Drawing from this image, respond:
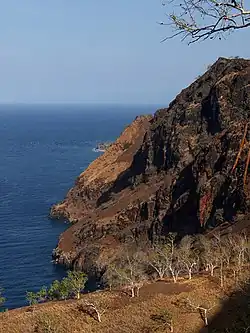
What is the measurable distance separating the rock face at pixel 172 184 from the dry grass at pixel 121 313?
20.1 meters

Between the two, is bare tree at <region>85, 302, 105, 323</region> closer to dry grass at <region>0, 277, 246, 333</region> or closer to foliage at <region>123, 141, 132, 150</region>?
dry grass at <region>0, 277, 246, 333</region>

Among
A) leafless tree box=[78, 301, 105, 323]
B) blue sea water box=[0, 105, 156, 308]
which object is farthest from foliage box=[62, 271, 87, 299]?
blue sea water box=[0, 105, 156, 308]

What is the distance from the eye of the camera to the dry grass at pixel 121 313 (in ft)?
84.5

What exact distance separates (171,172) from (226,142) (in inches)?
614

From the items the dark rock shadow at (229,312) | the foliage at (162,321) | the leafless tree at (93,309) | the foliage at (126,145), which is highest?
the foliage at (126,145)

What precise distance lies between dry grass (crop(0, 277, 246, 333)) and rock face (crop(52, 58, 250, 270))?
66.1 feet

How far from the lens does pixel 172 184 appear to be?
70.2 meters

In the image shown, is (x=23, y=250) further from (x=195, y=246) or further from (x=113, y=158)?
(x=113, y=158)


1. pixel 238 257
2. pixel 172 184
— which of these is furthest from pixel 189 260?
pixel 172 184

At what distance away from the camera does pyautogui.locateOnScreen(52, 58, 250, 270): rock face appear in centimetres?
5878

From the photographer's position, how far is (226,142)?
2411 inches

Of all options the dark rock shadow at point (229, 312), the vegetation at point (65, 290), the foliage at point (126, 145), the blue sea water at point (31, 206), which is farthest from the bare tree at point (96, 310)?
the foliage at point (126, 145)

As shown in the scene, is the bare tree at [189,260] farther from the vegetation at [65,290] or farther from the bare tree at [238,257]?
the vegetation at [65,290]

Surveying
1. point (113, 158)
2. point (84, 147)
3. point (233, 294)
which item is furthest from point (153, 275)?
point (84, 147)
